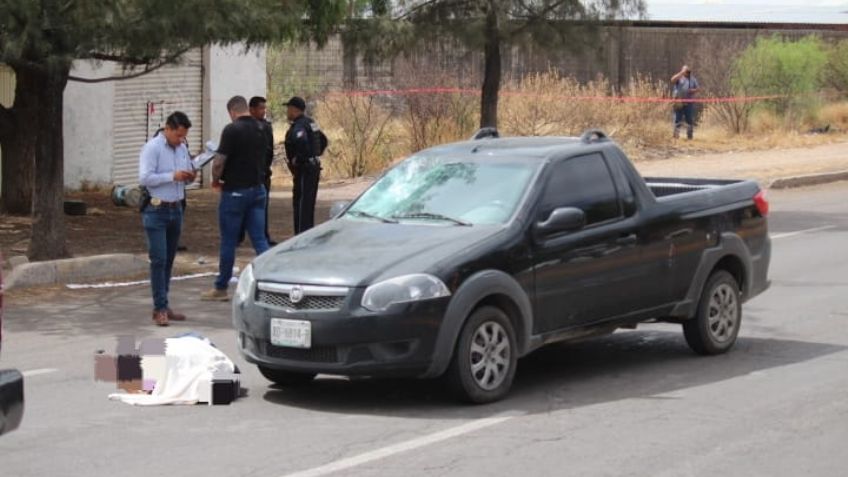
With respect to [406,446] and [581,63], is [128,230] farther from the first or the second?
[581,63]

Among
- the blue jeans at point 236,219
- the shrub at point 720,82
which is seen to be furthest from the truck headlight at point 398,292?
the shrub at point 720,82

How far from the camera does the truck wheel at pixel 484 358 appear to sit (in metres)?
9.09

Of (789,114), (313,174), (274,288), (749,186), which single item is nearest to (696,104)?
(789,114)

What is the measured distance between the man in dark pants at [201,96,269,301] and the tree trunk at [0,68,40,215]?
21.7 feet

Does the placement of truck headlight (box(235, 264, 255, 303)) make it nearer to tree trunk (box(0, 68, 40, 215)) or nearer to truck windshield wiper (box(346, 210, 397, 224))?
truck windshield wiper (box(346, 210, 397, 224))

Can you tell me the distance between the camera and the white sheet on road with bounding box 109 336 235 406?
9.47 metres

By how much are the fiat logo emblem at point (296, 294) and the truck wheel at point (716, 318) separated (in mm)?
3143

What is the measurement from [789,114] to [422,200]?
1020 inches

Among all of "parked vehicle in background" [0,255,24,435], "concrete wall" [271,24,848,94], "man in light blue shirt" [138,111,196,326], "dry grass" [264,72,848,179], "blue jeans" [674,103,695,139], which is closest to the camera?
"parked vehicle in background" [0,255,24,435]

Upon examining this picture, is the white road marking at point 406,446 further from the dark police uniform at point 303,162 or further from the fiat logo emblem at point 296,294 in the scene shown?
the dark police uniform at point 303,162

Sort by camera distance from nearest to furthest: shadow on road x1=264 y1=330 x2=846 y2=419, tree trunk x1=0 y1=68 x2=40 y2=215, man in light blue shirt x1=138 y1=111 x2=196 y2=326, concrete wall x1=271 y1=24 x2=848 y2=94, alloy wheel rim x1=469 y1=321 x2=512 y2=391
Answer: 1. alloy wheel rim x1=469 y1=321 x2=512 y2=391
2. shadow on road x1=264 y1=330 x2=846 y2=419
3. man in light blue shirt x1=138 y1=111 x2=196 y2=326
4. tree trunk x1=0 y1=68 x2=40 y2=215
5. concrete wall x1=271 y1=24 x2=848 y2=94

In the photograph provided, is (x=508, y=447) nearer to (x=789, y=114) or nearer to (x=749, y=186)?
(x=749, y=186)

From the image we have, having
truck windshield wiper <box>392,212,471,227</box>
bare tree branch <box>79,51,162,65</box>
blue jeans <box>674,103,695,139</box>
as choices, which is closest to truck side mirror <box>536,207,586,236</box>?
truck windshield wiper <box>392,212,471,227</box>

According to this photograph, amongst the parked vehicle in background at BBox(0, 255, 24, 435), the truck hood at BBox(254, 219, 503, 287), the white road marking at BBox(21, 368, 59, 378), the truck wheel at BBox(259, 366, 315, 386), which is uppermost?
the truck hood at BBox(254, 219, 503, 287)
